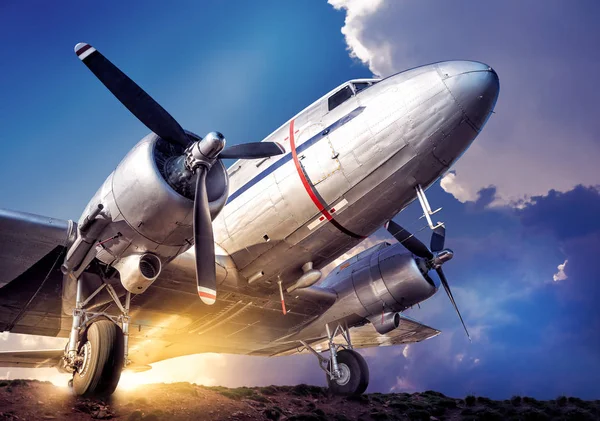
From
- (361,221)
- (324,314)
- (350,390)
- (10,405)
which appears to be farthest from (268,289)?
(10,405)

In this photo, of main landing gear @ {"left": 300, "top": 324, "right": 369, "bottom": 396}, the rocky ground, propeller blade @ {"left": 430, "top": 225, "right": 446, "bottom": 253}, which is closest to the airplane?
the rocky ground

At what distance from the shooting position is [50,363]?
10.5m

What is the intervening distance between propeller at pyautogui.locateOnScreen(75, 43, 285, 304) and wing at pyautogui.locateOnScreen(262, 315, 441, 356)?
8411 mm

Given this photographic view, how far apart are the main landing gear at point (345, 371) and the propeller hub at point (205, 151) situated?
7748mm

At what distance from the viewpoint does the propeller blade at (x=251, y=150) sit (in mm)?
8359

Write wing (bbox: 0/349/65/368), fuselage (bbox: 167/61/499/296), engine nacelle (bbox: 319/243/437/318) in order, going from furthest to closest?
engine nacelle (bbox: 319/243/437/318), wing (bbox: 0/349/65/368), fuselage (bbox: 167/61/499/296)

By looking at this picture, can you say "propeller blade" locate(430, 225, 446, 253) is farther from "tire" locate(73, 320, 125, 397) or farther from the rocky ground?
"tire" locate(73, 320, 125, 397)

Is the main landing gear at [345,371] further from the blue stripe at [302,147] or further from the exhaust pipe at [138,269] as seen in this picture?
the exhaust pipe at [138,269]

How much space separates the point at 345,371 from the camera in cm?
1252

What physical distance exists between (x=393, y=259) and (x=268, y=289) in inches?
166

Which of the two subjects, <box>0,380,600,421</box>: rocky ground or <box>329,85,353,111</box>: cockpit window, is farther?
<box>329,85,353,111</box>: cockpit window

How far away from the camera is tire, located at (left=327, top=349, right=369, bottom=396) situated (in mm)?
12211

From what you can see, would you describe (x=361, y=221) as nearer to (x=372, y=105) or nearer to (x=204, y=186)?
(x=372, y=105)

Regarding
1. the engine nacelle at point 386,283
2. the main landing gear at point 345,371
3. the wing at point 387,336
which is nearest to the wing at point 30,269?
the main landing gear at point 345,371
